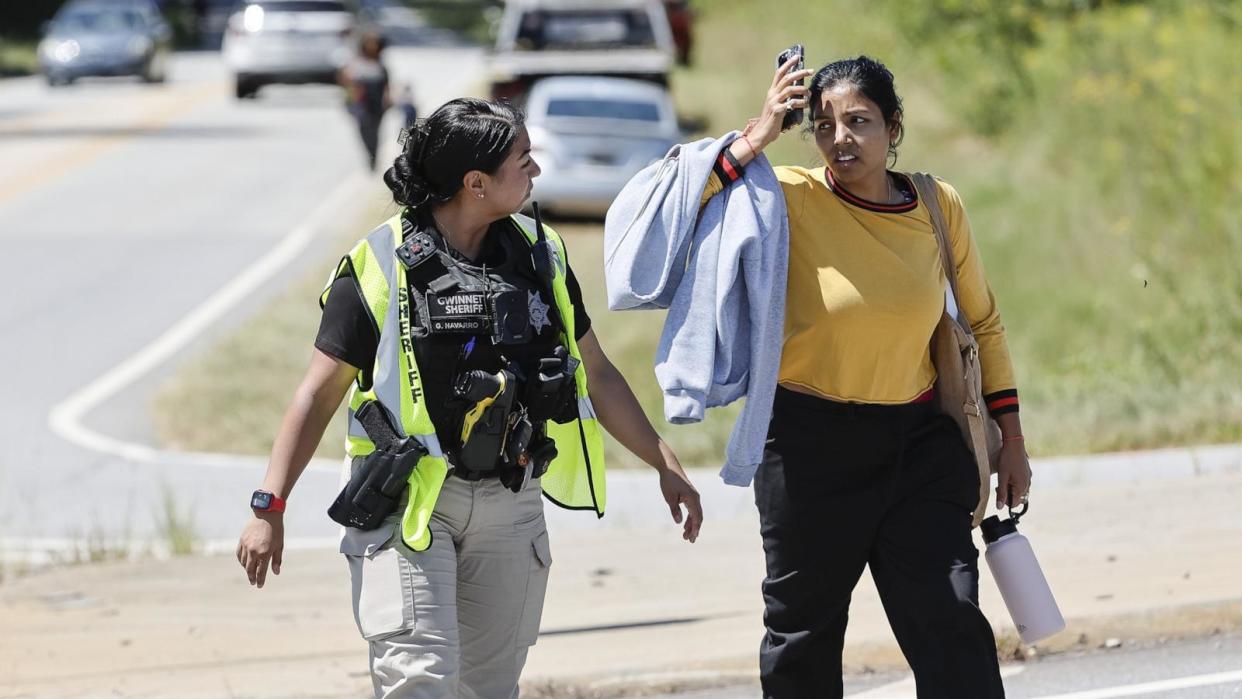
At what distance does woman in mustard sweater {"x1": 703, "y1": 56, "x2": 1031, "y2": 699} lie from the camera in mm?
4219

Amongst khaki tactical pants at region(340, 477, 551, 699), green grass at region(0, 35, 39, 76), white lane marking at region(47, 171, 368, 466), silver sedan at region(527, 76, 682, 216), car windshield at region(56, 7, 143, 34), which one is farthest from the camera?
green grass at region(0, 35, 39, 76)

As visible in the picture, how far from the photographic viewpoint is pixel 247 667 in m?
6.12

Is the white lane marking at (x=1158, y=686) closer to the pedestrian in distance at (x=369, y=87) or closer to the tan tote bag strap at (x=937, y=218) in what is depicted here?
the tan tote bag strap at (x=937, y=218)

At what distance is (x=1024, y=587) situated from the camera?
450 cm

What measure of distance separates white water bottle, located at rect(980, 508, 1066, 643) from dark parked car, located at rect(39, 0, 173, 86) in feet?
108

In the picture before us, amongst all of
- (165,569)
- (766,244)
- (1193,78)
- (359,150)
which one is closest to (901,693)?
(766,244)

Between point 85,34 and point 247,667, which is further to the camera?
point 85,34

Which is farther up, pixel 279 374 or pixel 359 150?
pixel 359 150

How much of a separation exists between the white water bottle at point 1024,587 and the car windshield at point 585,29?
1849 centimetres

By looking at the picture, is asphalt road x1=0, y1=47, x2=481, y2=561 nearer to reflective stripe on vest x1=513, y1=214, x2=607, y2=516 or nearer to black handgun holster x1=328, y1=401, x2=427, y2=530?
reflective stripe on vest x1=513, y1=214, x2=607, y2=516

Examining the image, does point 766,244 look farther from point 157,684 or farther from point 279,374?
point 279,374

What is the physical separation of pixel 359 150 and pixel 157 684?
20733 millimetres

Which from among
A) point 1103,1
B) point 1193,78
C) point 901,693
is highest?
point 1103,1

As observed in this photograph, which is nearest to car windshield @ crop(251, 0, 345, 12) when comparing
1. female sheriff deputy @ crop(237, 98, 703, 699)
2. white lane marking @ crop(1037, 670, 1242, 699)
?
white lane marking @ crop(1037, 670, 1242, 699)
